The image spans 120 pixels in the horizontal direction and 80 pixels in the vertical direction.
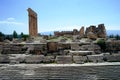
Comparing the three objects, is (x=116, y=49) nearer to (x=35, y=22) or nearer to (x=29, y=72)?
(x=29, y=72)

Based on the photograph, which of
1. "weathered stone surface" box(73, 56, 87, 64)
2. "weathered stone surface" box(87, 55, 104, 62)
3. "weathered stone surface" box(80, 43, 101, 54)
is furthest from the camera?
"weathered stone surface" box(80, 43, 101, 54)

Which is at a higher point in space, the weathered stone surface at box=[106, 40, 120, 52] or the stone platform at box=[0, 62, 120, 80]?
the weathered stone surface at box=[106, 40, 120, 52]

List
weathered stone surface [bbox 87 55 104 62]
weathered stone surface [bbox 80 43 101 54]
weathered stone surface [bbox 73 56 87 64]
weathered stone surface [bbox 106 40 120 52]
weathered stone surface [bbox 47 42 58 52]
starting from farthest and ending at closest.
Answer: weathered stone surface [bbox 106 40 120 52]
weathered stone surface [bbox 47 42 58 52]
weathered stone surface [bbox 80 43 101 54]
weathered stone surface [bbox 87 55 104 62]
weathered stone surface [bbox 73 56 87 64]

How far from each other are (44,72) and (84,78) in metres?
1.81

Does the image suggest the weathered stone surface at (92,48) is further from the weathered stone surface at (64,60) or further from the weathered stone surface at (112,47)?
the weathered stone surface at (64,60)

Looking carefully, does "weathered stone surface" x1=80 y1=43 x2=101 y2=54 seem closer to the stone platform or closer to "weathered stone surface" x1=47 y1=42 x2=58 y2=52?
"weathered stone surface" x1=47 y1=42 x2=58 y2=52

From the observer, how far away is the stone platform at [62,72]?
746 cm

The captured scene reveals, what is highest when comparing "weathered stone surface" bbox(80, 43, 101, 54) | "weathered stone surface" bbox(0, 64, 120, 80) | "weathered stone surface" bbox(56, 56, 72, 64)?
"weathered stone surface" bbox(80, 43, 101, 54)

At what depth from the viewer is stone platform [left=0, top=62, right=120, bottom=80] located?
24.5ft

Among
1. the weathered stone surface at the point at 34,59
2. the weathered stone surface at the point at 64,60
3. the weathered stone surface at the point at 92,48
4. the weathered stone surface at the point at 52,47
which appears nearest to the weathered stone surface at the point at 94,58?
the weathered stone surface at the point at 64,60

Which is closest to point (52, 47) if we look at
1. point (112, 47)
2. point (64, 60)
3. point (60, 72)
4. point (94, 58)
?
point (64, 60)

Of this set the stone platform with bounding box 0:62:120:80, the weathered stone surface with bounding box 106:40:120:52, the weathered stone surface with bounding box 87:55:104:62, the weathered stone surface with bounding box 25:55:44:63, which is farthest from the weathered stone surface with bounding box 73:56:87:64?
the weathered stone surface with bounding box 106:40:120:52

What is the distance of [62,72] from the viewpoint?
26.5 ft

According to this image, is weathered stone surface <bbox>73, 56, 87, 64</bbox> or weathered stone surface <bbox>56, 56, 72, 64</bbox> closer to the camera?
weathered stone surface <bbox>56, 56, 72, 64</bbox>
